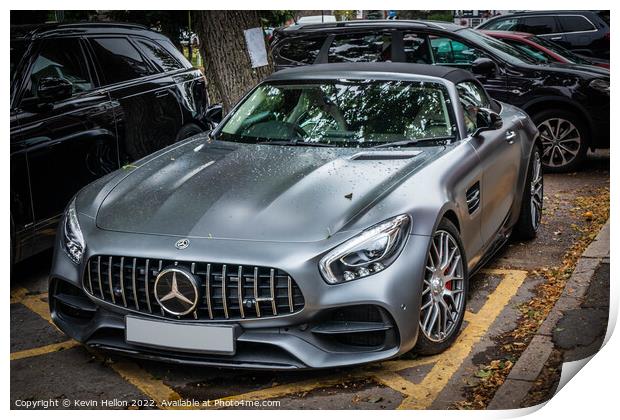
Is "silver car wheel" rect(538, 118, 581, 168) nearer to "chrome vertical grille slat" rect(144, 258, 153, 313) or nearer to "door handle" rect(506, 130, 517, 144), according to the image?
"door handle" rect(506, 130, 517, 144)

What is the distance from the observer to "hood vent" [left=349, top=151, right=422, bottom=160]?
4320mm

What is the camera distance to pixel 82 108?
17.1 ft

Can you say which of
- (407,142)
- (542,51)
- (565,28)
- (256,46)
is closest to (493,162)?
(407,142)

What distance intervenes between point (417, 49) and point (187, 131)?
180cm

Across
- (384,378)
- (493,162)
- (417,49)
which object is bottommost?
(384,378)

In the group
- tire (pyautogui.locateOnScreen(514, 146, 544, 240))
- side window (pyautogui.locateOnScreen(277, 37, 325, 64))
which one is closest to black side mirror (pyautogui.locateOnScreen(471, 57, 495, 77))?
side window (pyautogui.locateOnScreen(277, 37, 325, 64))

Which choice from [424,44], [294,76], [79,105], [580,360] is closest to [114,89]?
[79,105]

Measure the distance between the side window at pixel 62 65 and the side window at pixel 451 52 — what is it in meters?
2.43

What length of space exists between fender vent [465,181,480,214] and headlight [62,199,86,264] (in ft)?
5.97

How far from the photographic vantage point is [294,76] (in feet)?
16.5

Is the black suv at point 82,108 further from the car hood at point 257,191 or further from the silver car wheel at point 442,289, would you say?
the silver car wheel at point 442,289

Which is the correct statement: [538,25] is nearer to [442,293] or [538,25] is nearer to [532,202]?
[532,202]

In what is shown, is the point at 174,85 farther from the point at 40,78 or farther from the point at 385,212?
the point at 385,212
